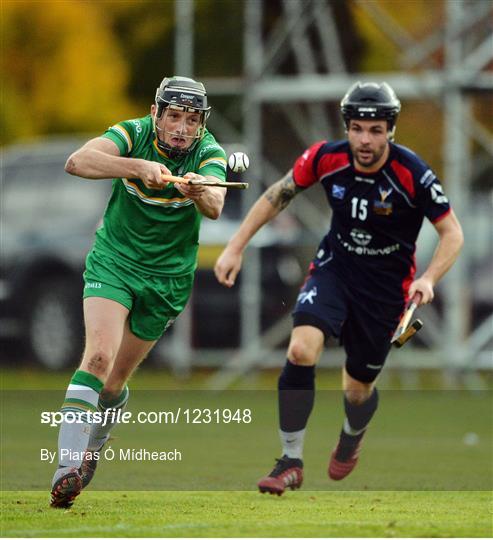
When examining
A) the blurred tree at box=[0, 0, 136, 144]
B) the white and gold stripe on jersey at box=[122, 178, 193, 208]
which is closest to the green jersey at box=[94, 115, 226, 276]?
the white and gold stripe on jersey at box=[122, 178, 193, 208]

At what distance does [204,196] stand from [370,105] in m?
1.43

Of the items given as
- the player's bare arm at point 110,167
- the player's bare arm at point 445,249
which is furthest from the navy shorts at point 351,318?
the player's bare arm at point 110,167

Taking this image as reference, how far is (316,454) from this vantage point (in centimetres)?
1123

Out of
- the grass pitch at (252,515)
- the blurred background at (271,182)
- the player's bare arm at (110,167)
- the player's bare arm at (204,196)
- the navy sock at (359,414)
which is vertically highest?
the blurred background at (271,182)

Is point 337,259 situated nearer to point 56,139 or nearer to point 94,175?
point 94,175

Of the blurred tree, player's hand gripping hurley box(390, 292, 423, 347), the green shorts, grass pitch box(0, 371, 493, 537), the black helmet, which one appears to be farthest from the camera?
the blurred tree

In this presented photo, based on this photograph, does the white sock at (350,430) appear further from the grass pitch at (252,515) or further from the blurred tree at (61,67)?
the blurred tree at (61,67)

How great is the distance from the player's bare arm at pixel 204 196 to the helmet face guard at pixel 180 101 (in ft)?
1.34

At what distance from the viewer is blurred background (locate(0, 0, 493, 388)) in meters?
16.5

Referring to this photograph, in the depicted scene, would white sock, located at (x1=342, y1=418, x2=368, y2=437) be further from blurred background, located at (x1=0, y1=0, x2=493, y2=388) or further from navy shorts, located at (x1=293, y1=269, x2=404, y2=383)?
blurred background, located at (x1=0, y1=0, x2=493, y2=388)

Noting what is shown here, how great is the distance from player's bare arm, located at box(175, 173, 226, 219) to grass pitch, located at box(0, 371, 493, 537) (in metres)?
1.52

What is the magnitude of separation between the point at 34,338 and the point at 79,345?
0.60 meters

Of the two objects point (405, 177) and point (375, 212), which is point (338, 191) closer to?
point (375, 212)

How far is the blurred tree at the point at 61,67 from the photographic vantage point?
2872 cm
